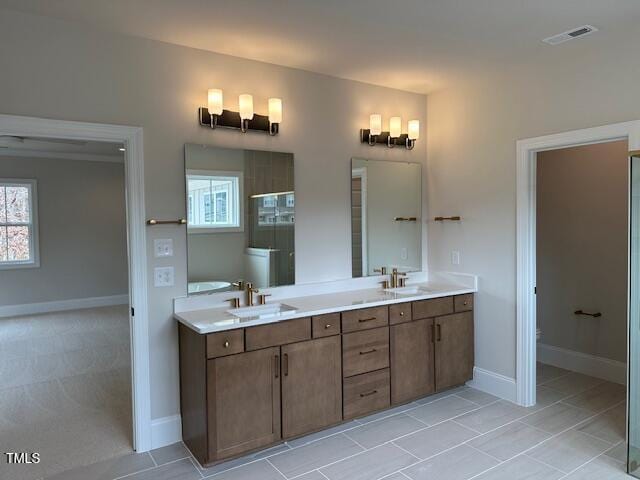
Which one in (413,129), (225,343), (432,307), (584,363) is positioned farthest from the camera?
(584,363)

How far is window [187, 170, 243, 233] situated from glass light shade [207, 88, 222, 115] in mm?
418

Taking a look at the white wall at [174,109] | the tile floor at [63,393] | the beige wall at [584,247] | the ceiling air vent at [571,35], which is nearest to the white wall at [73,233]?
the tile floor at [63,393]

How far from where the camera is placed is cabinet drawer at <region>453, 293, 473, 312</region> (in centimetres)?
385

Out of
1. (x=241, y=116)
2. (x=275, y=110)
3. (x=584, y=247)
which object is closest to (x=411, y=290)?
(x=584, y=247)

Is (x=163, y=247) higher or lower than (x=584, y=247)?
higher

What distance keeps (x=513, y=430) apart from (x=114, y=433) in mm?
2824

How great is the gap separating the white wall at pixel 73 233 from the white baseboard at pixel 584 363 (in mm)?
6862

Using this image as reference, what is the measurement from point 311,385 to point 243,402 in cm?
49

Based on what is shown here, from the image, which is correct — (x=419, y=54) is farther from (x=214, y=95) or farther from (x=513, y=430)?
(x=513, y=430)

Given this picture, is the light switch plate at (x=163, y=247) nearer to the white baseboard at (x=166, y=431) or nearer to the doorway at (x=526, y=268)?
the white baseboard at (x=166, y=431)

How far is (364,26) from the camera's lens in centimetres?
279

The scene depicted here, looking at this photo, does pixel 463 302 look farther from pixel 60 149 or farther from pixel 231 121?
pixel 60 149

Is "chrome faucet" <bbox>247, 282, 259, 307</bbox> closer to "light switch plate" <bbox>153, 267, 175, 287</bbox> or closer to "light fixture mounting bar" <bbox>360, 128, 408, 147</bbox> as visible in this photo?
"light switch plate" <bbox>153, 267, 175, 287</bbox>

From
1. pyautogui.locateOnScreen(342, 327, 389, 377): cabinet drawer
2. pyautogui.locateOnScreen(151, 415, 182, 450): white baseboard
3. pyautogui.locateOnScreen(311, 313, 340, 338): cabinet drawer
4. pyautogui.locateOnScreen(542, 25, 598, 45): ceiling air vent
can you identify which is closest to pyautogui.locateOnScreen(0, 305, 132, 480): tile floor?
pyautogui.locateOnScreen(151, 415, 182, 450): white baseboard
